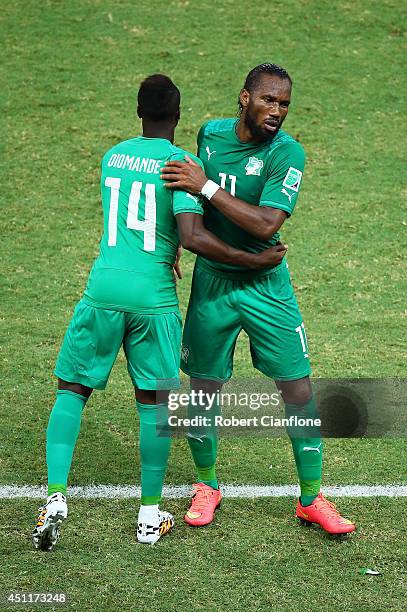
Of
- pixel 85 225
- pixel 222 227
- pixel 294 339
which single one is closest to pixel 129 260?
pixel 222 227

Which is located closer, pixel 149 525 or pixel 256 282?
pixel 149 525

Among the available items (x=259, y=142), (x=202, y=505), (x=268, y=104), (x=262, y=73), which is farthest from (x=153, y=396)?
(x=262, y=73)

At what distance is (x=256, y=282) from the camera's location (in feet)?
16.0

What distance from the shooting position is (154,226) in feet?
15.0

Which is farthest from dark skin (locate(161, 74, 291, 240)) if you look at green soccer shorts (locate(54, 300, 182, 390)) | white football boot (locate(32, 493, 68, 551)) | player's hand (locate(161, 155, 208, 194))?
white football boot (locate(32, 493, 68, 551))

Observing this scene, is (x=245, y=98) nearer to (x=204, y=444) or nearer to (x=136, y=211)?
(x=136, y=211)

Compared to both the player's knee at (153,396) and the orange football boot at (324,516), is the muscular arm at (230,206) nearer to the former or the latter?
the player's knee at (153,396)

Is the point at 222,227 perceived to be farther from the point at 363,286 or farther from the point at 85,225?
the point at 85,225

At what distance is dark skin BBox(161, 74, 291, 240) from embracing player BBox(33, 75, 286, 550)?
0.21ft

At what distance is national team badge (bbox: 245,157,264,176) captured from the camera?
4754mm

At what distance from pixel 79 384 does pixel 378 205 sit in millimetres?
4940

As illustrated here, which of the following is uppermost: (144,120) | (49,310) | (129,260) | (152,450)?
(144,120)

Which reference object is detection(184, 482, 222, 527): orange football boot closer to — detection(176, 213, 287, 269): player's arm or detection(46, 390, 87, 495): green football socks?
detection(46, 390, 87, 495): green football socks

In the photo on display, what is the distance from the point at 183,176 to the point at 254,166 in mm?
421
